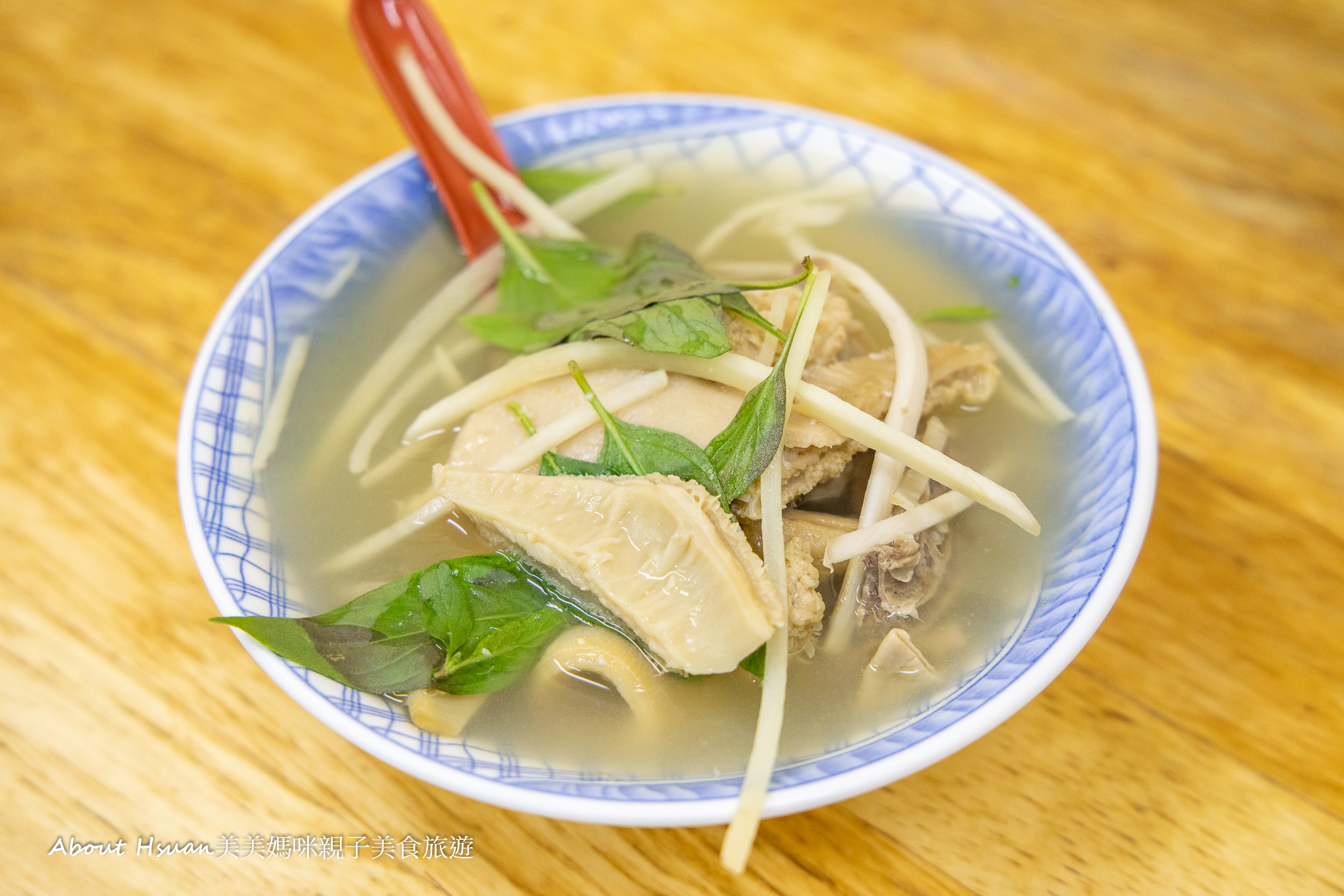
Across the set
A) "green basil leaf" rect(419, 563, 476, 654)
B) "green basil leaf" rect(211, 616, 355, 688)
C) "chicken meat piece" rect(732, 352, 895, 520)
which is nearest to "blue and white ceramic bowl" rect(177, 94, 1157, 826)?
"green basil leaf" rect(211, 616, 355, 688)

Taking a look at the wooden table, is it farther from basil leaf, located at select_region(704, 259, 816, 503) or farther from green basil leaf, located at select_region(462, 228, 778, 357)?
green basil leaf, located at select_region(462, 228, 778, 357)

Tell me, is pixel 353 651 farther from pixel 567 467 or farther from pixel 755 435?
pixel 755 435

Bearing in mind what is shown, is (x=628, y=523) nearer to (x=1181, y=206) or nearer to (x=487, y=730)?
(x=487, y=730)

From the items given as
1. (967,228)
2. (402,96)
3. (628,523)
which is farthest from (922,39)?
(628,523)

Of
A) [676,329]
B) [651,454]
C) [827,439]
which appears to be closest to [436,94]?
[676,329]

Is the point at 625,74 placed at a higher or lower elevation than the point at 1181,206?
higher

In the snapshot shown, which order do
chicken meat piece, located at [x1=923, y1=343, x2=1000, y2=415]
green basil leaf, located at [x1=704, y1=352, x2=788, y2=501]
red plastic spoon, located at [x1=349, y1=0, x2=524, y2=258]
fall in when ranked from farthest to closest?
red plastic spoon, located at [x1=349, y1=0, x2=524, y2=258], chicken meat piece, located at [x1=923, y1=343, x2=1000, y2=415], green basil leaf, located at [x1=704, y1=352, x2=788, y2=501]
